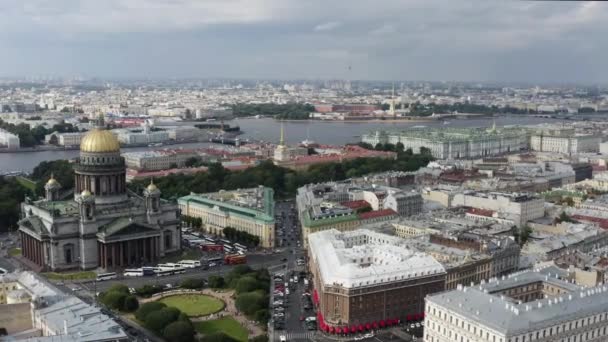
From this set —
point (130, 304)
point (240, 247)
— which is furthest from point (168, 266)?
point (130, 304)

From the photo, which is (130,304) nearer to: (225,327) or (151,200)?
(225,327)

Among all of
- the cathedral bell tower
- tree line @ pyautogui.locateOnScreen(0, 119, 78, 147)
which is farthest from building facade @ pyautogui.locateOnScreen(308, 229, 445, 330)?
tree line @ pyautogui.locateOnScreen(0, 119, 78, 147)

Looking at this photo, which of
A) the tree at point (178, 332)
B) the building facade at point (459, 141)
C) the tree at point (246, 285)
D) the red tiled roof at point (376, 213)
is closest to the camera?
the tree at point (178, 332)

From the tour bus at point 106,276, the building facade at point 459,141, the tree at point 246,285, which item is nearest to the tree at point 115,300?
the tree at point 246,285

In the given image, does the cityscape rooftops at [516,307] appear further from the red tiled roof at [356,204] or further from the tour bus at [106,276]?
the red tiled roof at [356,204]

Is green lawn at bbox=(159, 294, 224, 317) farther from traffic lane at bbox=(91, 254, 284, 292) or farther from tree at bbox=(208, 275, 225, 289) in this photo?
traffic lane at bbox=(91, 254, 284, 292)
